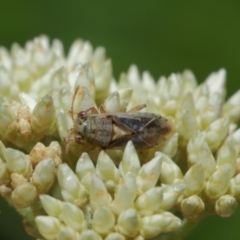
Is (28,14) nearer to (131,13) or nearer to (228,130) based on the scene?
(131,13)

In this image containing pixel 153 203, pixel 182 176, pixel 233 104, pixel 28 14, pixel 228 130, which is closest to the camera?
pixel 153 203

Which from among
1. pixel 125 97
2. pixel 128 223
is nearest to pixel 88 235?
pixel 128 223

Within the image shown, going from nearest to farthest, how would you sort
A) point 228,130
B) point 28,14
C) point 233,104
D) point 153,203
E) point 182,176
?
point 153,203, point 182,176, point 228,130, point 233,104, point 28,14

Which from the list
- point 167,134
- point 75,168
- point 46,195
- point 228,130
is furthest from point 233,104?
point 46,195

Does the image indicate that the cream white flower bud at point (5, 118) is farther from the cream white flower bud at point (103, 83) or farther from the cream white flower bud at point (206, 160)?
the cream white flower bud at point (206, 160)

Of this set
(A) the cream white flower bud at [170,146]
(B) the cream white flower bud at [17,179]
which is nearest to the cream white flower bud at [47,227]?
(B) the cream white flower bud at [17,179]

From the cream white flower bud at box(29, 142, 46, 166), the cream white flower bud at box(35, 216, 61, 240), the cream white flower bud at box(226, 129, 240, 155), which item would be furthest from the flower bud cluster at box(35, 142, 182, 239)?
the cream white flower bud at box(226, 129, 240, 155)
